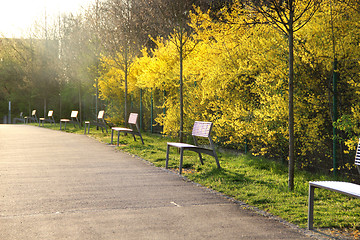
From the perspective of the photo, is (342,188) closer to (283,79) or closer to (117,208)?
(117,208)

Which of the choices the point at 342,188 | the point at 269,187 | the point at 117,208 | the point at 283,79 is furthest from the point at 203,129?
the point at 342,188

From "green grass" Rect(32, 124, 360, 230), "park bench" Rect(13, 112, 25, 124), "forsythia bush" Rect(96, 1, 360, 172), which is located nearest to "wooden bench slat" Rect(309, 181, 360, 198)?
"green grass" Rect(32, 124, 360, 230)

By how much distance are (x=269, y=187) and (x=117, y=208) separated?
2656mm

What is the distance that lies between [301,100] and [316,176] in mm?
1427

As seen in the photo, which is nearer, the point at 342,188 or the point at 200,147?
the point at 342,188

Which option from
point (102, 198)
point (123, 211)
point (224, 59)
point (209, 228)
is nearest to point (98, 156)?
point (224, 59)

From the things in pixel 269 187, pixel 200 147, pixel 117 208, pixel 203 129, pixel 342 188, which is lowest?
pixel 117 208

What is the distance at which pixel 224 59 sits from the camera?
10648mm

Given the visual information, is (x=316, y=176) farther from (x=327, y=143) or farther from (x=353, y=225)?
(x=353, y=225)

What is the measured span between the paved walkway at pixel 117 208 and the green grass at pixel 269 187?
1.12 ft

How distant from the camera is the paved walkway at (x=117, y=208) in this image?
188 inches

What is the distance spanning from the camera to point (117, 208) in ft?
19.3

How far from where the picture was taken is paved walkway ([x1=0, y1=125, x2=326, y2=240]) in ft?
15.7

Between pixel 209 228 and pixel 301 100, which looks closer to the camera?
pixel 209 228
